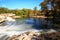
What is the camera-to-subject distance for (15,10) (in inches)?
1763

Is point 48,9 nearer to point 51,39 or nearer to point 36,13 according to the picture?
point 36,13

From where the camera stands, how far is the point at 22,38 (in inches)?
360

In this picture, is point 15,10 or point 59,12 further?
point 15,10

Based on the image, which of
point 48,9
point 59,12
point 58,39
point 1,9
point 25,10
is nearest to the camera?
point 58,39

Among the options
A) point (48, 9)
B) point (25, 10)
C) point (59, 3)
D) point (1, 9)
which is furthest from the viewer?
point (25, 10)

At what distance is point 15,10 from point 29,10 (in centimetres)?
459

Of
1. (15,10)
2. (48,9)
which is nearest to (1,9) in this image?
(15,10)

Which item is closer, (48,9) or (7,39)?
(7,39)

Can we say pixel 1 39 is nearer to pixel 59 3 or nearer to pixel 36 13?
pixel 59 3

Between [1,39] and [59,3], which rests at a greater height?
[59,3]

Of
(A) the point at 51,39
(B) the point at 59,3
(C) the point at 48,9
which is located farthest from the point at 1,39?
(C) the point at 48,9

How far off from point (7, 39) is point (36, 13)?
32.4 meters

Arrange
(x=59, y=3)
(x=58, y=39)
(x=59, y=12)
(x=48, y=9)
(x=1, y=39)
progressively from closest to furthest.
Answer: (x=58, y=39) < (x=1, y=39) < (x=59, y=3) < (x=59, y=12) < (x=48, y=9)

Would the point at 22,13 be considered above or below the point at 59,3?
below
